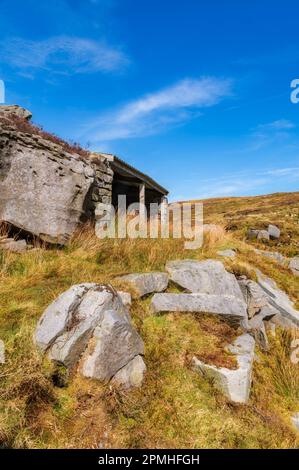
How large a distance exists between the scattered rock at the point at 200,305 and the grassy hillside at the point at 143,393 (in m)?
0.12

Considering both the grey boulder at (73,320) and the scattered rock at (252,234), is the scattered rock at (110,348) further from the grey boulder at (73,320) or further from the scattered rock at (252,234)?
the scattered rock at (252,234)

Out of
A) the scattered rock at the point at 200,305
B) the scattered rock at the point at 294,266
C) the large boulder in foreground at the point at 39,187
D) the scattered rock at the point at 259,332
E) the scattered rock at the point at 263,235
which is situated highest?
the large boulder in foreground at the point at 39,187

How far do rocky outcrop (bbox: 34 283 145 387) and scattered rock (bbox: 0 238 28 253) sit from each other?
9.12 ft

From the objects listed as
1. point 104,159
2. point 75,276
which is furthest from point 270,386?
point 104,159

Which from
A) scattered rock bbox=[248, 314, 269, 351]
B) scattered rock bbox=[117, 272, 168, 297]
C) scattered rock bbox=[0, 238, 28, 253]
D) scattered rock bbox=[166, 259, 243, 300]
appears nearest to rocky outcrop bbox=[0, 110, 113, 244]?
scattered rock bbox=[0, 238, 28, 253]

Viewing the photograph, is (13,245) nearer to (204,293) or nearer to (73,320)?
(73,320)

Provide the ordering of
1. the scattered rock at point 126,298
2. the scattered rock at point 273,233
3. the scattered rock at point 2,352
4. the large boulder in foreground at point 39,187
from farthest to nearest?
the scattered rock at point 273,233 < the large boulder in foreground at point 39,187 < the scattered rock at point 126,298 < the scattered rock at point 2,352

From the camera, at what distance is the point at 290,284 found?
7.85 meters

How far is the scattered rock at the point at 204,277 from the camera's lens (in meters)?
5.57

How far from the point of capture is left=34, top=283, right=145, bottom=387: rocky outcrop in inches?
131

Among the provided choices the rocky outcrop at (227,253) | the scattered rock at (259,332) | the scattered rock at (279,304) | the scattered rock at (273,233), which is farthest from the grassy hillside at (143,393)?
the scattered rock at (273,233)

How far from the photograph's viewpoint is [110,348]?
346 cm

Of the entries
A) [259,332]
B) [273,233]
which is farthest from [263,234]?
[259,332]
